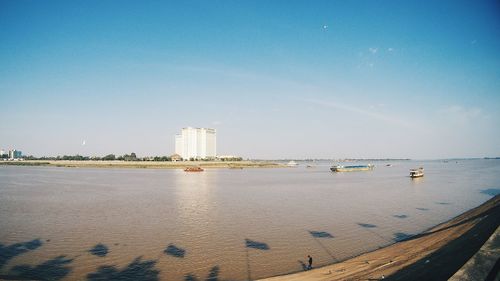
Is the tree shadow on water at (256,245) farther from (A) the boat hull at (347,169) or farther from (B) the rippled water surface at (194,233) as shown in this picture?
(A) the boat hull at (347,169)

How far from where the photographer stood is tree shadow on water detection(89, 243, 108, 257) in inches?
674

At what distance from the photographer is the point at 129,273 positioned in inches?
564

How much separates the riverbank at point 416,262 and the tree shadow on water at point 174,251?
22.1 ft

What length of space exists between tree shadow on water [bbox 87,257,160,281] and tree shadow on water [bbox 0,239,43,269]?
4923 mm

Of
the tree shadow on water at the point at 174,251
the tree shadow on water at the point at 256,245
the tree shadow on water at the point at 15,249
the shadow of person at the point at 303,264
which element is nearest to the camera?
the shadow of person at the point at 303,264

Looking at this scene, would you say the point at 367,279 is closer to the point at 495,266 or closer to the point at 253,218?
the point at 495,266

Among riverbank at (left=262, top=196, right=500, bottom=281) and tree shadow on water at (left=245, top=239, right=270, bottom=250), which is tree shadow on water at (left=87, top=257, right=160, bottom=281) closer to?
riverbank at (left=262, top=196, right=500, bottom=281)

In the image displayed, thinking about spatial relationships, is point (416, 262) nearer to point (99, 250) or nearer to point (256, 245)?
point (256, 245)

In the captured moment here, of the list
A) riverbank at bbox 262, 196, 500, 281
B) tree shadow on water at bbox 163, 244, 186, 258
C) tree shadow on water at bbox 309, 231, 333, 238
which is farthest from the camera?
tree shadow on water at bbox 309, 231, 333, 238

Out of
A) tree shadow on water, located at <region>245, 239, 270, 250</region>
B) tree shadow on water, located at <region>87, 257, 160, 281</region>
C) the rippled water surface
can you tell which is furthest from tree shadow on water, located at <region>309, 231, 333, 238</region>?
tree shadow on water, located at <region>87, 257, 160, 281</region>

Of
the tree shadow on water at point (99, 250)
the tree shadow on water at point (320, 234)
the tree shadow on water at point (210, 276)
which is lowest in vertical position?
the tree shadow on water at point (210, 276)

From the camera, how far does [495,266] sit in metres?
8.47

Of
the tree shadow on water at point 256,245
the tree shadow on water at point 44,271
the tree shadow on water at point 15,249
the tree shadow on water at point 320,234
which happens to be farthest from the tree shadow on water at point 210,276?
the tree shadow on water at point 15,249

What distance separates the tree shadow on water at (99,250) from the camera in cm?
1713
